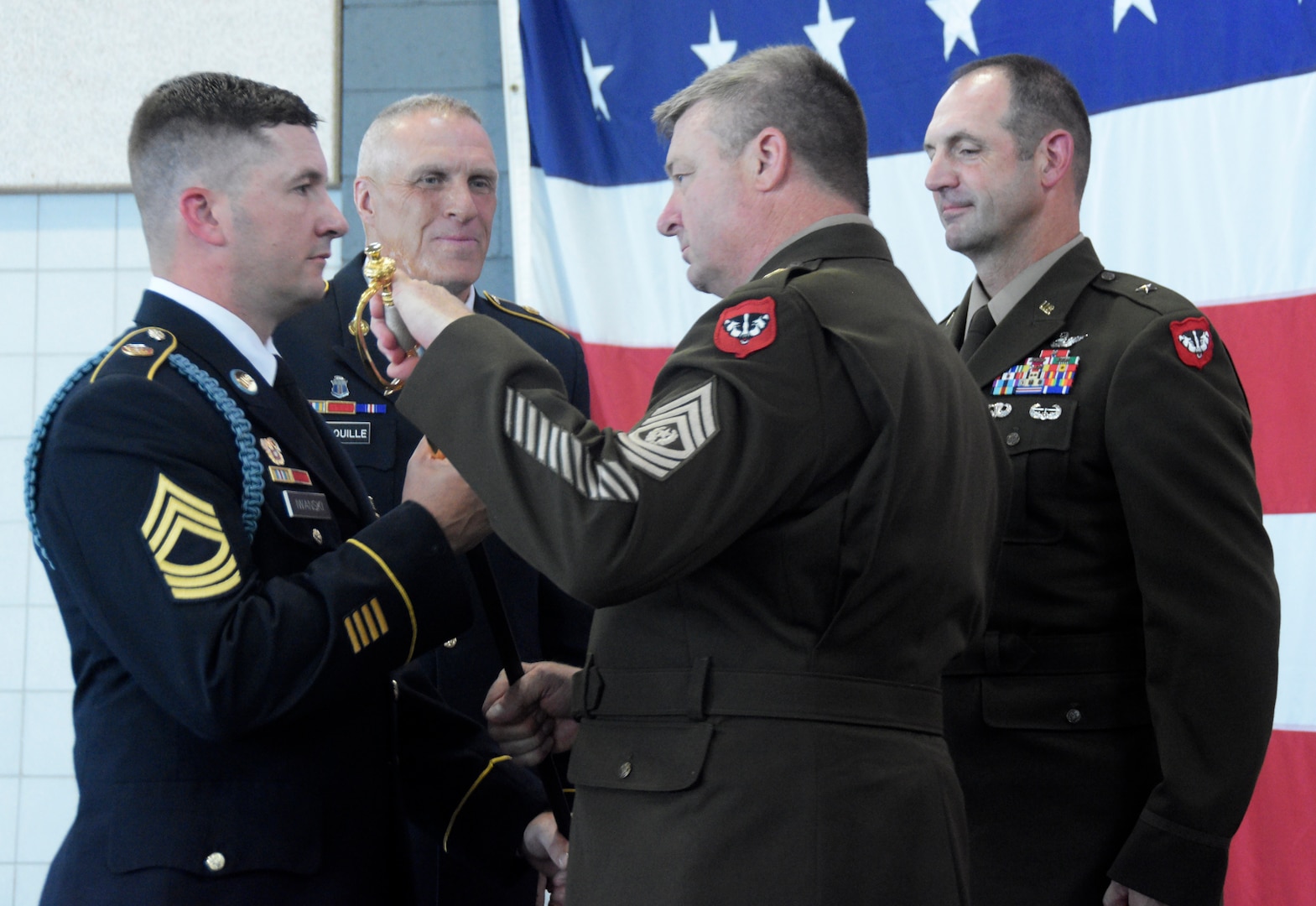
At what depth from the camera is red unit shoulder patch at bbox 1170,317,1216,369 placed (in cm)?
174

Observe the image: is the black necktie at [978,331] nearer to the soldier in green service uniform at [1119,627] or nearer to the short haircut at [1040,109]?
the soldier in green service uniform at [1119,627]

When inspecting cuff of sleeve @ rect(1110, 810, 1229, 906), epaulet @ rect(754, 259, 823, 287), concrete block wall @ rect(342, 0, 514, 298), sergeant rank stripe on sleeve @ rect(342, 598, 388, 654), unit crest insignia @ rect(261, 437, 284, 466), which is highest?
concrete block wall @ rect(342, 0, 514, 298)

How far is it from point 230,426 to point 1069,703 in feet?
3.61

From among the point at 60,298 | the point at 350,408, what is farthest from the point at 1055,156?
the point at 60,298

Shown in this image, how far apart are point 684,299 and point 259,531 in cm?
206

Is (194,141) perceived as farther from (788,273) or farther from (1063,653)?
(1063,653)

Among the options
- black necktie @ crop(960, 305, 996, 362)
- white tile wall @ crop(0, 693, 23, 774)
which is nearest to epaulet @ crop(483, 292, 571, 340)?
black necktie @ crop(960, 305, 996, 362)

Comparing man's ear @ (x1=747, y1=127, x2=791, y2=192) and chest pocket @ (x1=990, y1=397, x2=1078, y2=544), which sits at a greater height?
man's ear @ (x1=747, y1=127, x2=791, y2=192)

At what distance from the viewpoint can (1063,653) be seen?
171 centimetres

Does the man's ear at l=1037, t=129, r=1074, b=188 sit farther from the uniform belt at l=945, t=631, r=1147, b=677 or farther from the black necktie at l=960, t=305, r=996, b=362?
the uniform belt at l=945, t=631, r=1147, b=677

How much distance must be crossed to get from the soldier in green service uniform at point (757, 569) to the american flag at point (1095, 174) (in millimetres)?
1736

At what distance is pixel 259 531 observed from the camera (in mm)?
1410

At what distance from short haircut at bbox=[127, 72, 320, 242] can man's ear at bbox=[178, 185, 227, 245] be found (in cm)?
1

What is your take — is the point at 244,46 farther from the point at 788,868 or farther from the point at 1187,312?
the point at 788,868
